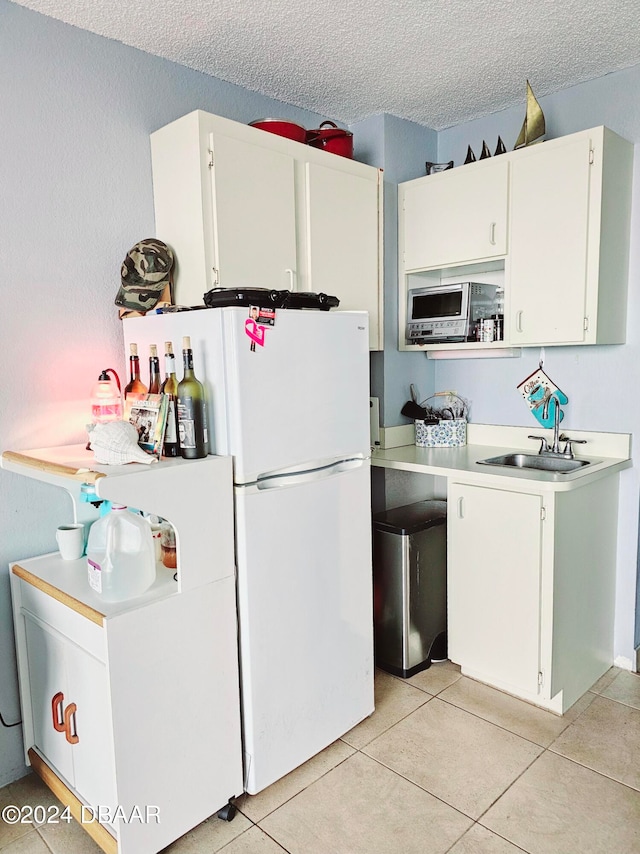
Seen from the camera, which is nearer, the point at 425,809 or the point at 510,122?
the point at 425,809

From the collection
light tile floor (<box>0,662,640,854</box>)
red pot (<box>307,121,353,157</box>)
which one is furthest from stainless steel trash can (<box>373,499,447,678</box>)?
red pot (<box>307,121,353,157</box>)

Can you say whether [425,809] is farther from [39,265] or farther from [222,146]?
[222,146]

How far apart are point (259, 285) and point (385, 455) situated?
40.9 inches

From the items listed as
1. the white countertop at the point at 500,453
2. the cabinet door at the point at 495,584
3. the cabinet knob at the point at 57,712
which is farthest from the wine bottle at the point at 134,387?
the cabinet door at the point at 495,584

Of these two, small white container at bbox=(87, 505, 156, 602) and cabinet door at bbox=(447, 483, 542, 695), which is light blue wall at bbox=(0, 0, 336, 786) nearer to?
small white container at bbox=(87, 505, 156, 602)

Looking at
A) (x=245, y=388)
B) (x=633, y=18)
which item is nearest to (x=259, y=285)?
(x=245, y=388)

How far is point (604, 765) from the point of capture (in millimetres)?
2094

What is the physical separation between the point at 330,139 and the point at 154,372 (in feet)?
4.85

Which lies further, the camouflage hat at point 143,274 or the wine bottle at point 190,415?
the camouflage hat at point 143,274

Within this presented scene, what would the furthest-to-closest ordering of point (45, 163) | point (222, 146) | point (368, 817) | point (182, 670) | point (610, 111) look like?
point (610, 111) < point (222, 146) < point (45, 163) < point (368, 817) < point (182, 670)

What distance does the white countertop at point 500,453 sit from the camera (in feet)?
7.72

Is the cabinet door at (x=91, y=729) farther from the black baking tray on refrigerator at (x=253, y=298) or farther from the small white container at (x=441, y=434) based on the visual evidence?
the small white container at (x=441, y=434)

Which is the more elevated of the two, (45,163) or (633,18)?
(633,18)

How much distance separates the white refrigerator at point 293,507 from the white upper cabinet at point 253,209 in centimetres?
39
